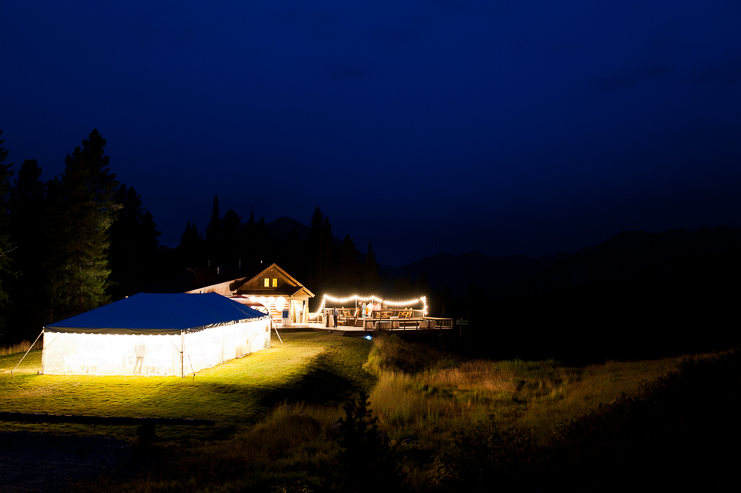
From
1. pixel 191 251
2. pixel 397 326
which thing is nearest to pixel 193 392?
pixel 397 326

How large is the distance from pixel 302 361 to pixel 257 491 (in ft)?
41.6

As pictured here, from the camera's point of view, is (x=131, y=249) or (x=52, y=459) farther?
(x=131, y=249)

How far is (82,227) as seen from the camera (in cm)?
3038

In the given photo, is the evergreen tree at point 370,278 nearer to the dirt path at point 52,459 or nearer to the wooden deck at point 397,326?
the wooden deck at point 397,326

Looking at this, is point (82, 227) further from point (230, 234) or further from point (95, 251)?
point (230, 234)

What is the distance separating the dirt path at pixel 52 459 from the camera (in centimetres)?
664

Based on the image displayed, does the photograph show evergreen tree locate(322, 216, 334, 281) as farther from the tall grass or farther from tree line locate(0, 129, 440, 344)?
the tall grass

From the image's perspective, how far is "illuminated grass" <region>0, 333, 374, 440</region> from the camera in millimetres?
10602

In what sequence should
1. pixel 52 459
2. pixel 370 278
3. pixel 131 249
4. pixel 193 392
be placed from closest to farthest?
pixel 52 459, pixel 193 392, pixel 131 249, pixel 370 278

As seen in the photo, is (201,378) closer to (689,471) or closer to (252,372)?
(252,372)

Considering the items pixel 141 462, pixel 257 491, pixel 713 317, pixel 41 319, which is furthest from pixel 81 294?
pixel 713 317

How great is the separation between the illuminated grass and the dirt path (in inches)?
23.2

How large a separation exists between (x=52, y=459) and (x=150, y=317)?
8.68m

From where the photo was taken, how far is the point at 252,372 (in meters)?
16.3
